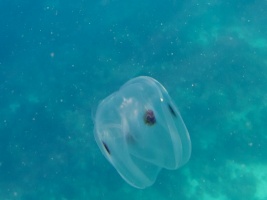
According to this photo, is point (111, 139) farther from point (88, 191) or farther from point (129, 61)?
point (129, 61)

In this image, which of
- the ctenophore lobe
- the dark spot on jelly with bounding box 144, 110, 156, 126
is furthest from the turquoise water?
the dark spot on jelly with bounding box 144, 110, 156, 126

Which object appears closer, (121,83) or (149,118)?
(149,118)

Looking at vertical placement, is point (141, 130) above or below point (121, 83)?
above

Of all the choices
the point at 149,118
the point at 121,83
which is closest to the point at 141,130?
the point at 149,118

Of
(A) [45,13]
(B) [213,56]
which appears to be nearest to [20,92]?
(A) [45,13]

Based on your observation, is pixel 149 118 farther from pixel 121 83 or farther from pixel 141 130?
pixel 121 83

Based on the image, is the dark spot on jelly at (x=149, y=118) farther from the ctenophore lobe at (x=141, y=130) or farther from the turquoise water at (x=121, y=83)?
the turquoise water at (x=121, y=83)
